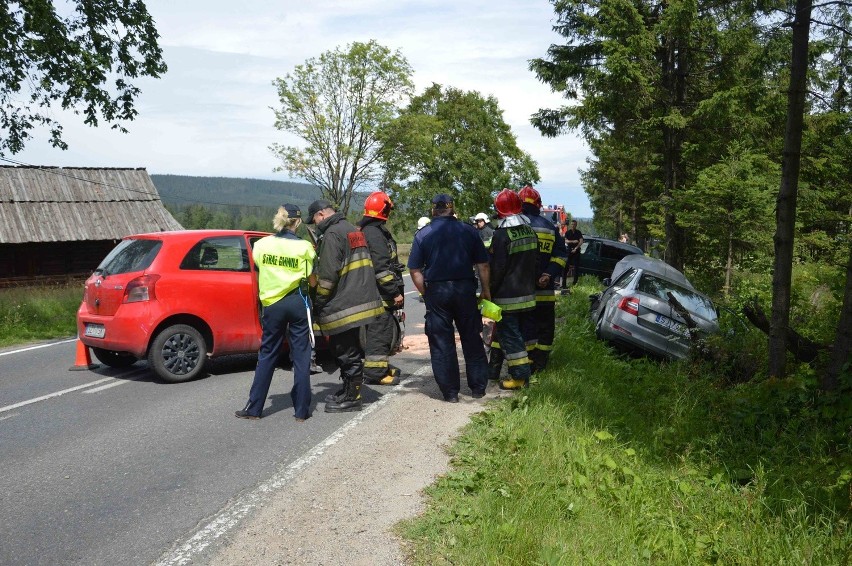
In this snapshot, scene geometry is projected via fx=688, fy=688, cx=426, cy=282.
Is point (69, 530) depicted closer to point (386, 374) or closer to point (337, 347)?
point (337, 347)

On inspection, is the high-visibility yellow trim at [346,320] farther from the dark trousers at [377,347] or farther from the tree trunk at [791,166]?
the tree trunk at [791,166]

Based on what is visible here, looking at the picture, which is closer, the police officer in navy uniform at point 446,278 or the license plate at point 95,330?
the police officer in navy uniform at point 446,278

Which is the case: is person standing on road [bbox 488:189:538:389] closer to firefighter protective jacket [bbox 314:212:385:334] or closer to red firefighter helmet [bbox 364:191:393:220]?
red firefighter helmet [bbox 364:191:393:220]

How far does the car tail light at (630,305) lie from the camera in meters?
9.47

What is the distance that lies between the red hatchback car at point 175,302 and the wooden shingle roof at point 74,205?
24.8 meters

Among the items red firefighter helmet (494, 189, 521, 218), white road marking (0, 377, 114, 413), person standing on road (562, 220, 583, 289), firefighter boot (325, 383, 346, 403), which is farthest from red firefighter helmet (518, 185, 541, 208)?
person standing on road (562, 220, 583, 289)

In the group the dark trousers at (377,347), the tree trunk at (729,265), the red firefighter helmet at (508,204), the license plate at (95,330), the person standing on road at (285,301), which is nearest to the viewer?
the person standing on road at (285,301)

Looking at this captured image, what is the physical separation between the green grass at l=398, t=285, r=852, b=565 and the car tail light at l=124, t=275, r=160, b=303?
4105 mm

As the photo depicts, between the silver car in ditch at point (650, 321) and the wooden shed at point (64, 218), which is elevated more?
the wooden shed at point (64, 218)

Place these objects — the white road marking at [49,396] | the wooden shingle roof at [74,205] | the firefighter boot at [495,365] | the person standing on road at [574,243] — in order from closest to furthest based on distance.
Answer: the white road marking at [49,396], the firefighter boot at [495,365], the person standing on road at [574,243], the wooden shingle roof at [74,205]

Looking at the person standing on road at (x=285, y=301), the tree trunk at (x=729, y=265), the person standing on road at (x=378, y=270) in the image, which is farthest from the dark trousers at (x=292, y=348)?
the tree trunk at (x=729, y=265)

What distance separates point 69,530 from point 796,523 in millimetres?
4409

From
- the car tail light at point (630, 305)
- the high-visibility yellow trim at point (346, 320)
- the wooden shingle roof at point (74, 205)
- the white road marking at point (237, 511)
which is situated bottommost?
the white road marking at point (237, 511)

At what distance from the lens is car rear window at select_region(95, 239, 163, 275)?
8.02 m
